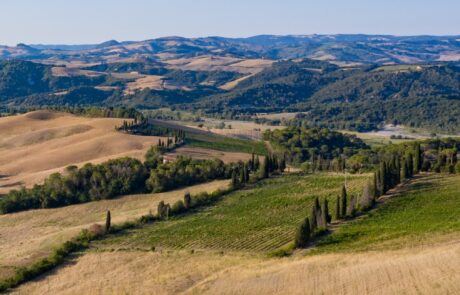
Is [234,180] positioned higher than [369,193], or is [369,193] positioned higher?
[369,193]

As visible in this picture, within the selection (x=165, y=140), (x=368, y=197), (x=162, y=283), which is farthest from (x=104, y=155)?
(x=162, y=283)

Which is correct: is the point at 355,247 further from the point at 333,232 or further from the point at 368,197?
the point at 368,197

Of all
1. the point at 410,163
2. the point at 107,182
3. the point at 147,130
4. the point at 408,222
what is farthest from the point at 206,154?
the point at 408,222

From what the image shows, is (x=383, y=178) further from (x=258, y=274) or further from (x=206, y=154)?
(x=206, y=154)

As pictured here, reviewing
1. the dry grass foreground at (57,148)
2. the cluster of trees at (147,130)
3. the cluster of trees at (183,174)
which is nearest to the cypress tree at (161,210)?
the cluster of trees at (183,174)

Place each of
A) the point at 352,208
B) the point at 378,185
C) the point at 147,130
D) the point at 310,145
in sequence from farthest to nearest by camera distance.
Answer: the point at 147,130 < the point at 310,145 < the point at 378,185 < the point at 352,208

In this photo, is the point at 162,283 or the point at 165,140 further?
the point at 165,140

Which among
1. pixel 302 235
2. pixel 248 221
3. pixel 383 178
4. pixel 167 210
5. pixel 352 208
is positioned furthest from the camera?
pixel 167 210

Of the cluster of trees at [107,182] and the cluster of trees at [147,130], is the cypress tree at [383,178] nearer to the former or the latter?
the cluster of trees at [107,182]
